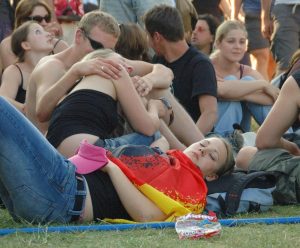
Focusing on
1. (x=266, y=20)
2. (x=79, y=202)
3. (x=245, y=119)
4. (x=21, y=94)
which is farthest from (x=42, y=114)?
(x=266, y=20)

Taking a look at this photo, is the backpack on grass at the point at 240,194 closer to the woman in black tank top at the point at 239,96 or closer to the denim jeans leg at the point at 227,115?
the woman in black tank top at the point at 239,96

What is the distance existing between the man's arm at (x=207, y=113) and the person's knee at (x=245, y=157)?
931mm

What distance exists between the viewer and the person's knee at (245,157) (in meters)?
6.33

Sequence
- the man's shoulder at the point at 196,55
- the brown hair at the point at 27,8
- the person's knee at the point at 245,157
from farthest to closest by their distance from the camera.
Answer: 1. the brown hair at the point at 27,8
2. the man's shoulder at the point at 196,55
3. the person's knee at the point at 245,157

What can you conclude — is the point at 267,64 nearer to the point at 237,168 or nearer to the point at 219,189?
the point at 237,168

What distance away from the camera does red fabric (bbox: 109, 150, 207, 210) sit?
16.4 ft

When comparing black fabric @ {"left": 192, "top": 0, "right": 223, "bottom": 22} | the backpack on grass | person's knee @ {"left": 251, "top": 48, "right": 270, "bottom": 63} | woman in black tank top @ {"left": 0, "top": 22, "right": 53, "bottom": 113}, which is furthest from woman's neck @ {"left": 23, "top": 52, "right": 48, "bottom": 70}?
person's knee @ {"left": 251, "top": 48, "right": 270, "bottom": 63}

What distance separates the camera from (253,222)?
16.3 ft

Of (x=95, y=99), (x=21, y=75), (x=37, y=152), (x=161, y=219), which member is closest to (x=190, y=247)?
(x=161, y=219)

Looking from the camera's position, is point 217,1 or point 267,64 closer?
point 217,1

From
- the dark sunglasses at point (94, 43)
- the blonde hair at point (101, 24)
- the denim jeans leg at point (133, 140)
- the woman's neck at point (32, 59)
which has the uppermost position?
the blonde hair at point (101, 24)

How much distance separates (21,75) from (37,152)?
293 cm

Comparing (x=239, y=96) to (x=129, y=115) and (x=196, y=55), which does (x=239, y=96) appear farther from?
(x=129, y=115)

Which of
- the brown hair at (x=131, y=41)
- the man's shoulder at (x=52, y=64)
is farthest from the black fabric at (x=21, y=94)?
the brown hair at (x=131, y=41)
